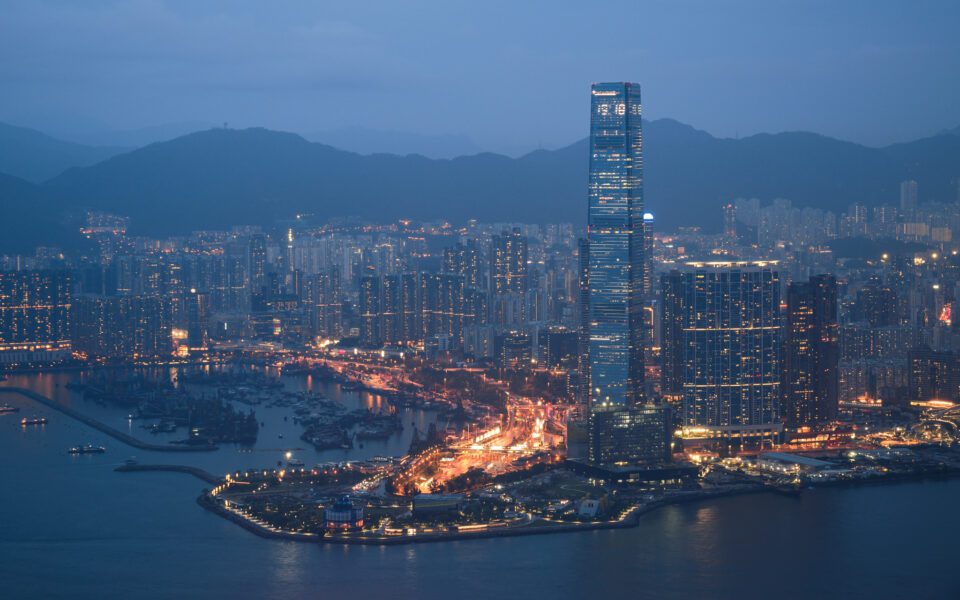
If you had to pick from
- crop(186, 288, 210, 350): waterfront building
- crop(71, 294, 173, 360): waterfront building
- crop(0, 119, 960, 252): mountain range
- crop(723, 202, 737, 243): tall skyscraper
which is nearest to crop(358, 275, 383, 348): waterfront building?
crop(186, 288, 210, 350): waterfront building

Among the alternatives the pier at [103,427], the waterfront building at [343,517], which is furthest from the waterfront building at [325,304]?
the waterfront building at [343,517]

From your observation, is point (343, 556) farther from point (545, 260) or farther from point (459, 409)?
point (545, 260)

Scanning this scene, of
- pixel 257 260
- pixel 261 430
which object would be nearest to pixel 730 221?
pixel 257 260

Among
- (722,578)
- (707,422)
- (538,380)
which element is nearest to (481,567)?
(722,578)

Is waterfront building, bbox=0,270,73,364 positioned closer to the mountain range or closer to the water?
the mountain range

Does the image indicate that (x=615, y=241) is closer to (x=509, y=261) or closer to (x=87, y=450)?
(x=87, y=450)

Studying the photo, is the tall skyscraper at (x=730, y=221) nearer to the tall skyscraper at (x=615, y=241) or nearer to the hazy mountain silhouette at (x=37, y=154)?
the tall skyscraper at (x=615, y=241)

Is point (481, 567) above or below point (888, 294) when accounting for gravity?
below
